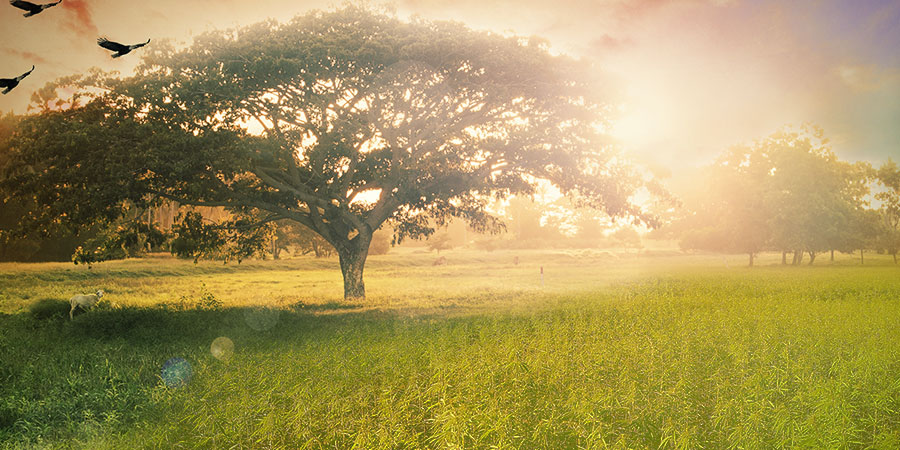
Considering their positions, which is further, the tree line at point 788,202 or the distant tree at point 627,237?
the distant tree at point 627,237

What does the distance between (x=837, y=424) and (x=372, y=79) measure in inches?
663

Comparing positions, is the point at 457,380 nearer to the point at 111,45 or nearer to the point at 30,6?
the point at 111,45

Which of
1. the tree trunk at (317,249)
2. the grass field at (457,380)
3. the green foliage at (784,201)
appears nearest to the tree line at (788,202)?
the green foliage at (784,201)

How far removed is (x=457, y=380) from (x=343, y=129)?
41.9 ft

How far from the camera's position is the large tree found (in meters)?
16.3

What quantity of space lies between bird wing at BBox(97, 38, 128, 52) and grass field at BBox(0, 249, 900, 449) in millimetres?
5239

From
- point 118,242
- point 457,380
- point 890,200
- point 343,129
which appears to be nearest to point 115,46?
point 457,380

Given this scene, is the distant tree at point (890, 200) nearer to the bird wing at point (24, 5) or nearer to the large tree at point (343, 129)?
the large tree at point (343, 129)

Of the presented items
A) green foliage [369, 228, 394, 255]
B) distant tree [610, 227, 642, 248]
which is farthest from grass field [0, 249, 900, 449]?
distant tree [610, 227, 642, 248]

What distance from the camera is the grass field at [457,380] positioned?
592cm

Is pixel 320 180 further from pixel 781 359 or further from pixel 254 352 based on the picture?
pixel 781 359

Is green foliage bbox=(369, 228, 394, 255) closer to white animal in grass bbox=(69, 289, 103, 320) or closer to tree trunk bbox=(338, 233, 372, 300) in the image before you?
tree trunk bbox=(338, 233, 372, 300)

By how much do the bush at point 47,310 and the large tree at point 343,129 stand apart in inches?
124

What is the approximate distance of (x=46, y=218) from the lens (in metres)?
16.4
